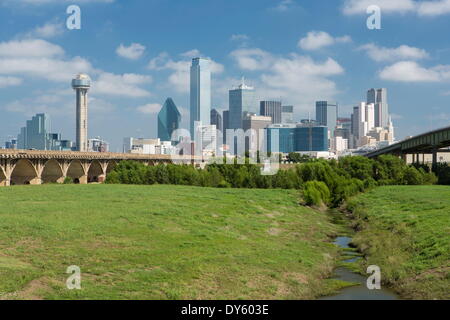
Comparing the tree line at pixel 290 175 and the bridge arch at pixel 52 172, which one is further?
the bridge arch at pixel 52 172

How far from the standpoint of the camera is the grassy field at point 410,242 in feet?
87.0

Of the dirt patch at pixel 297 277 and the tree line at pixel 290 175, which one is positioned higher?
the tree line at pixel 290 175

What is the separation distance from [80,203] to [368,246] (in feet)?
89.3

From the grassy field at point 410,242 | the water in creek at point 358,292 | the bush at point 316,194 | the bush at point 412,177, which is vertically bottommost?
the water in creek at point 358,292

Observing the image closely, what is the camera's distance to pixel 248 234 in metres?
39.9

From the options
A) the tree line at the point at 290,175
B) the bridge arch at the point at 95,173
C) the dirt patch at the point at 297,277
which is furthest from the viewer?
the bridge arch at the point at 95,173

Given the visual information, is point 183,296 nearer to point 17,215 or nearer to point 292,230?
point 17,215

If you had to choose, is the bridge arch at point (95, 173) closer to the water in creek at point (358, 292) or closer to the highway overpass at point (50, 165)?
the highway overpass at point (50, 165)

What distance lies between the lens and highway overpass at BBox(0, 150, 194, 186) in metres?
84.9

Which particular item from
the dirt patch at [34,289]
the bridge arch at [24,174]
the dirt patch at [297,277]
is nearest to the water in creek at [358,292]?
the dirt patch at [297,277]

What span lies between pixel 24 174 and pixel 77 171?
22.1 meters

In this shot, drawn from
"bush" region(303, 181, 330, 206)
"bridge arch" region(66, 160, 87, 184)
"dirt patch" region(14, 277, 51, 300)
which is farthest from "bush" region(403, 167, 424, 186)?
"dirt patch" region(14, 277, 51, 300)

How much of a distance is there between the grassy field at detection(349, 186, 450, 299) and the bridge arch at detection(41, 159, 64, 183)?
68309 millimetres

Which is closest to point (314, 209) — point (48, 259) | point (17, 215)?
point (17, 215)
